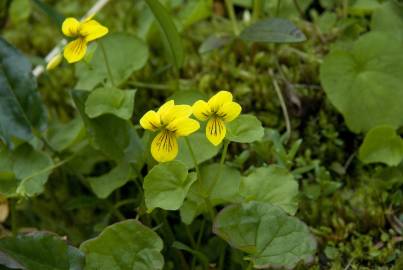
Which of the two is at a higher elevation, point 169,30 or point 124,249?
point 169,30

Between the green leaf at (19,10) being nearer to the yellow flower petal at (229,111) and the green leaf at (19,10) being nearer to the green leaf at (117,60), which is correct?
the green leaf at (117,60)

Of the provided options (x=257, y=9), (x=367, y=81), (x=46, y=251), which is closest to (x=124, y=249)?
(x=46, y=251)

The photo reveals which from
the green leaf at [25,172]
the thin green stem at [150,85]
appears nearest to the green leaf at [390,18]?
the thin green stem at [150,85]

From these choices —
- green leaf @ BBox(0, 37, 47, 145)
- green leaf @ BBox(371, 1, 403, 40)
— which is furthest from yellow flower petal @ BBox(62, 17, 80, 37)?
green leaf @ BBox(371, 1, 403, 40)

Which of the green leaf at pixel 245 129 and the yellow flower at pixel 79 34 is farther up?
the yellow flower at pixel 79 34

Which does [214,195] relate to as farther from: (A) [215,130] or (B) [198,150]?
(A) [215,130]

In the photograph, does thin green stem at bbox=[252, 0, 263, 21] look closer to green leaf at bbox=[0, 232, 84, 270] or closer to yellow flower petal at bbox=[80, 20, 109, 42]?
yellow flower petal at bbox=[80, 20, 109, 42]
